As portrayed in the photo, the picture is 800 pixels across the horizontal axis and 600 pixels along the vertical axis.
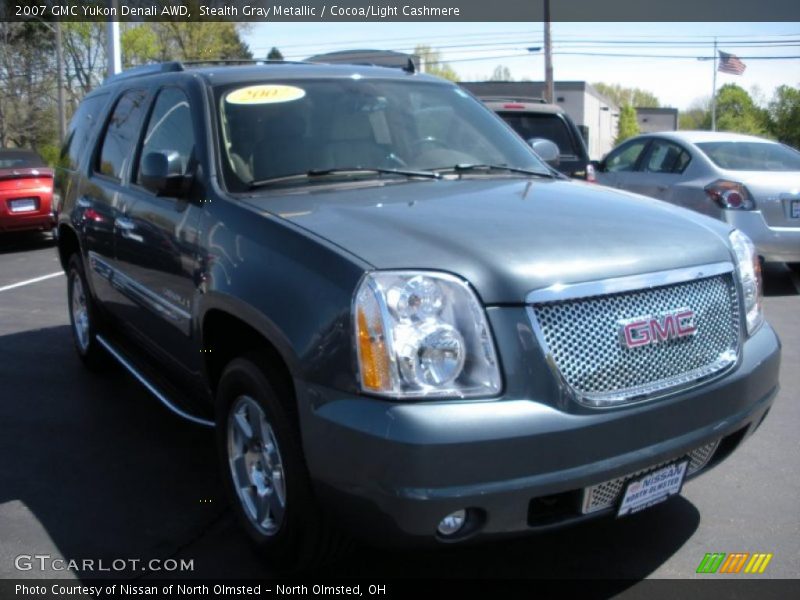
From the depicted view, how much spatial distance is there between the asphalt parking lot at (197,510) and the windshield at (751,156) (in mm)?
3920

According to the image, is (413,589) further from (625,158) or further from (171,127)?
(625,158)

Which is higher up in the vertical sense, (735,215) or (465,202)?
(465,202)

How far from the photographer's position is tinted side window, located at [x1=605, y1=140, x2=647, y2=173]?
1048 cm

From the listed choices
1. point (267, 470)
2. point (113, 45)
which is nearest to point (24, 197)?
point (113, 45)

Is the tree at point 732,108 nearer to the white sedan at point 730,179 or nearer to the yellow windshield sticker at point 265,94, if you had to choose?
the white sedan at point 730,179

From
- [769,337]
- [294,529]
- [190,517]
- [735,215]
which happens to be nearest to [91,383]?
[190,517]

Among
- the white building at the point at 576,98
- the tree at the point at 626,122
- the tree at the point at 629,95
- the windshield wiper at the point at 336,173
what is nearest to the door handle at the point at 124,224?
the windshield wiper at the point at 336,173

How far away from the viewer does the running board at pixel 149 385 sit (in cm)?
395

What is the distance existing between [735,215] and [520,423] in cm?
657

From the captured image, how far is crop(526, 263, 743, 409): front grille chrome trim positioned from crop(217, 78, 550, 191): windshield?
4.56ft

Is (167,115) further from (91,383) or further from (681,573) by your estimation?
(681,573)

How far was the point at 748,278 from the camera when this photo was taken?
338cm

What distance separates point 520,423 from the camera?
2.56 meters

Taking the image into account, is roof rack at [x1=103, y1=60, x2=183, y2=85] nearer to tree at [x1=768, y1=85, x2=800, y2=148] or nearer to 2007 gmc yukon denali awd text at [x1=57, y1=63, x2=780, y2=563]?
2007 gmc yukon denali awd text at [x1=57, y1=63, x2=780, y2=563]
